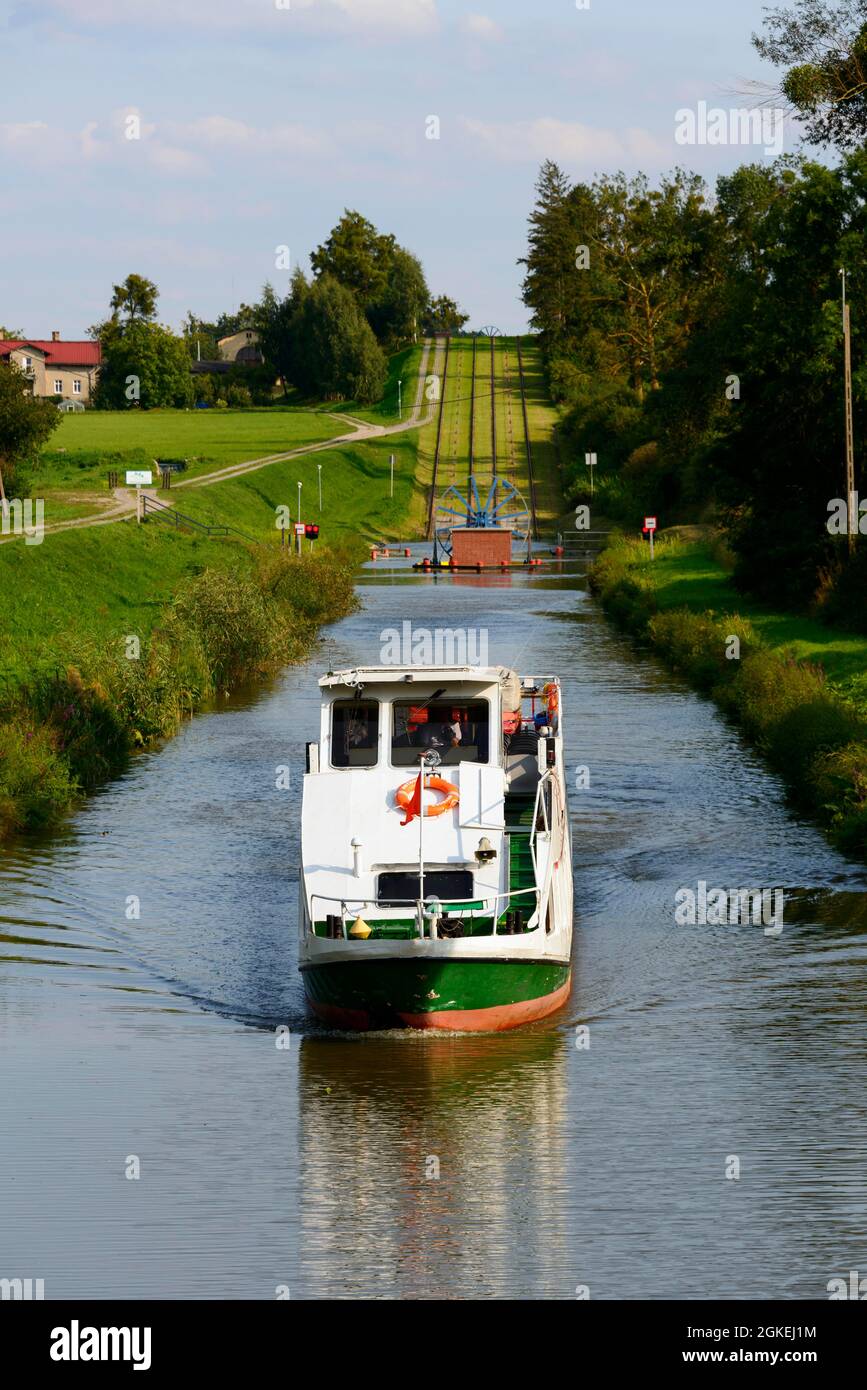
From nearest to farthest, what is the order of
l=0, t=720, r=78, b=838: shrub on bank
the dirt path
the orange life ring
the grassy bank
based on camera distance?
1. the orange life ring
2. l=0, t=720, r=78, b=838: shrub on bank
3. the grassy bank
4. the dirt path

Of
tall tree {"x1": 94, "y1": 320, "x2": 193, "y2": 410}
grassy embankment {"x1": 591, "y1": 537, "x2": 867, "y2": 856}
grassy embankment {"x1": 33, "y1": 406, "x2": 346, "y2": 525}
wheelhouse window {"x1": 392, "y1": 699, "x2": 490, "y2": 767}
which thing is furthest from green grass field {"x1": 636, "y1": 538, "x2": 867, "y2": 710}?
tall tree {"x1": 94, "y1": 320, "x2": 193, "y2": 410}

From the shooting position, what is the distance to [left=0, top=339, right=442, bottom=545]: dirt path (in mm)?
77250

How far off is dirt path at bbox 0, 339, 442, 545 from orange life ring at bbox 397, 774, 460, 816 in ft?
141

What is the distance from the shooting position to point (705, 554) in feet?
260

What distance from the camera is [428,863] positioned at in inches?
941

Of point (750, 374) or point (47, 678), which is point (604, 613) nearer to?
point (750, 374)

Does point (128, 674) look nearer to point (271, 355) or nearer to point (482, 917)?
point (482, 917)

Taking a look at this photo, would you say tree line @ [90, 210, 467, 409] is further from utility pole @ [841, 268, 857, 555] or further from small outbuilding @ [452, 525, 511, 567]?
utility pole @ [841, 268, 857, 555]

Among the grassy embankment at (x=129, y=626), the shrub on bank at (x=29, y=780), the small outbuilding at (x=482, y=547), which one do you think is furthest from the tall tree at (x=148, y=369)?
the shrub on bank at (x=29, y=780)

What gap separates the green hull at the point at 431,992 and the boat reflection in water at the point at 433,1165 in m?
0.28

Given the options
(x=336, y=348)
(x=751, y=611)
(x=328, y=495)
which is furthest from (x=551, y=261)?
(x=751, y=611)
